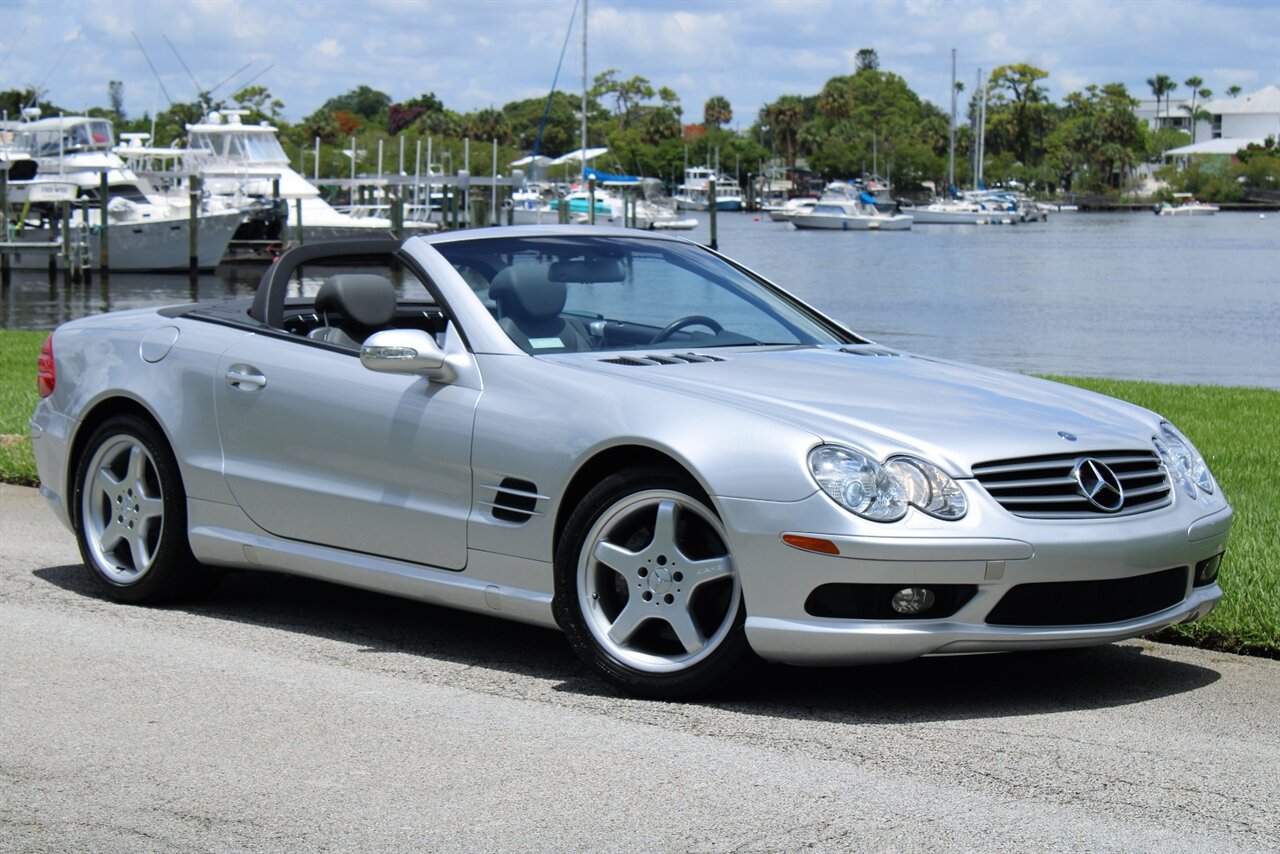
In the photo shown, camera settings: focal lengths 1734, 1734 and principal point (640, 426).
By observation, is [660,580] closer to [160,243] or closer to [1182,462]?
[1182,462]

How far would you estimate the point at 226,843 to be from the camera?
13.0 ft

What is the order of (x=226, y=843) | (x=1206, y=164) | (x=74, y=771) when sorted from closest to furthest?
1. (x=226, y=843)
2. (x=74, y=771)
3. (x=1206, y=164)

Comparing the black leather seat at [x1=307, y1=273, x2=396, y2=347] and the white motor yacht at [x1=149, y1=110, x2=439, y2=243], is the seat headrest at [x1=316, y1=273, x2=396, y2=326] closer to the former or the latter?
the black leather seat at [x1=307, y1=273, x2=396, y2=347]

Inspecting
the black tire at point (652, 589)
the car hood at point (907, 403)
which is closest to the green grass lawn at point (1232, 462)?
the car hood at point (907, 403)

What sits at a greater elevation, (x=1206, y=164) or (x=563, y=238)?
(x=1206, y=164)

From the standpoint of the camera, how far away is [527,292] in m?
6.06

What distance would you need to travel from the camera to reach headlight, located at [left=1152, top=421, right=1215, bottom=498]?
545 cm

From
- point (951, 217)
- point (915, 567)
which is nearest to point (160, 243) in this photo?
point (915, 567)

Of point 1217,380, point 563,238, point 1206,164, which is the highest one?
point 1206,164

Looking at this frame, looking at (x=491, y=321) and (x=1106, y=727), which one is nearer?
(x=1106, y=727)

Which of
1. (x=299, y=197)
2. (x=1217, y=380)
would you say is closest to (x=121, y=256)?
(x=299, y=197)

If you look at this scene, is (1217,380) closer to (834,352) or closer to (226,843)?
(834,352)

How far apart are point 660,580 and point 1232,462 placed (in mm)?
6157

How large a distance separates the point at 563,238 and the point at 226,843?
3048 millimetres
